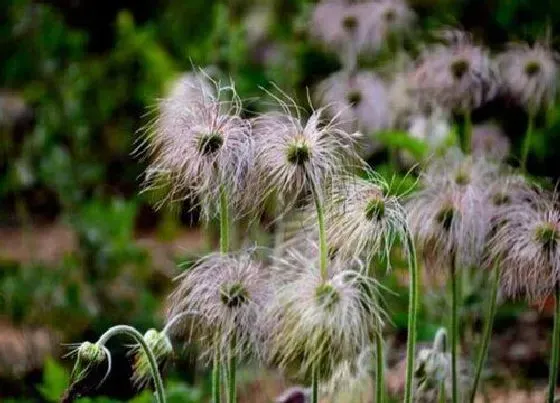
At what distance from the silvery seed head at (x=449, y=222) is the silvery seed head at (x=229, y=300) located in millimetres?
564

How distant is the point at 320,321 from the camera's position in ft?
7.86

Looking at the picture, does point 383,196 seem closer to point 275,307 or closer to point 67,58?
point 275,307

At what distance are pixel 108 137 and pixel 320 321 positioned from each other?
6.29m

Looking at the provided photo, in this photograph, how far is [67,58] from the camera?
7.76 m

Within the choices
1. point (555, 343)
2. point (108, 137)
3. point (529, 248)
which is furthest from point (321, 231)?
point (108, 137)

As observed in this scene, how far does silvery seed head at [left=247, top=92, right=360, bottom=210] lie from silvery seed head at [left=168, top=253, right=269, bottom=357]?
0.14 meters

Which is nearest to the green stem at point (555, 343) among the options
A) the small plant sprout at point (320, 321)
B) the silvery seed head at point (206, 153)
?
the small plant sprout at point (320, 321)

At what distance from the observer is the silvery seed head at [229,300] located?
98.9 inches

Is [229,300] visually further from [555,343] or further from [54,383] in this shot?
[54,383]

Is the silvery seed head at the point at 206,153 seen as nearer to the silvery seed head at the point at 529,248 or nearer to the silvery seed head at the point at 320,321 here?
A: the silvery seed head at the point at 320,321

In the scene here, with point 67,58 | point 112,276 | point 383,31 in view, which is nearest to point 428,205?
point 383,31

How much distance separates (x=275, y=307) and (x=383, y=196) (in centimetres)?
31

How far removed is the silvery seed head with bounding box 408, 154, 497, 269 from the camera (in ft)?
9.82

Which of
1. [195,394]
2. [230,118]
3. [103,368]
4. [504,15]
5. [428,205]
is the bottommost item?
[195,394]
